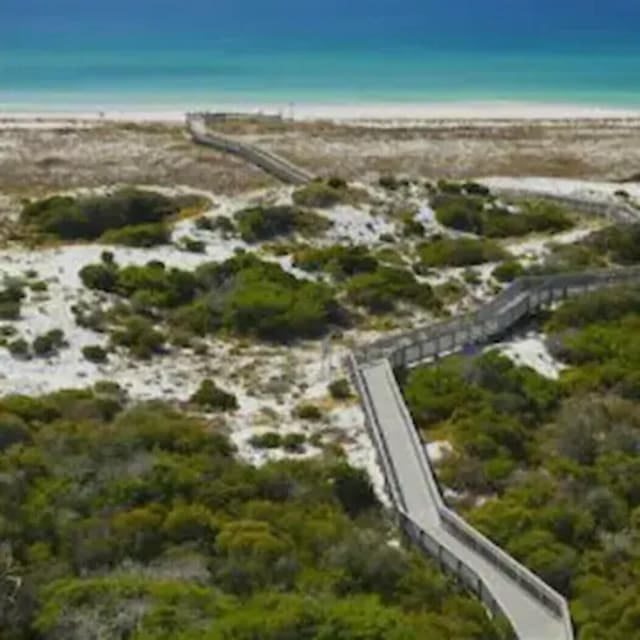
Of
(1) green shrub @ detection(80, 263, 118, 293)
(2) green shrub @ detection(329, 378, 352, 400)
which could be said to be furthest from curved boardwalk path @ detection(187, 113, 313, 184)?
(2) green shrub @ detection(329, 378, 352, 400)

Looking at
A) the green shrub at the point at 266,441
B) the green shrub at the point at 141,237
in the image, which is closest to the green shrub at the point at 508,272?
the green shrub at the point at 141,237

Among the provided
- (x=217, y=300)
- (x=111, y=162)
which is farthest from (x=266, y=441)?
(x=111, y=162)

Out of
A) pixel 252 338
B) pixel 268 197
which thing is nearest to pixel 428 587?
pixel 252 338

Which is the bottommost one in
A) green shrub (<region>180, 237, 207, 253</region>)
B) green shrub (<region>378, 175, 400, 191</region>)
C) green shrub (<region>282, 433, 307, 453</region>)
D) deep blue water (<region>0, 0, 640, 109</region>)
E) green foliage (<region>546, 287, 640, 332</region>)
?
green shrub (<region>282, 433, 307, 453</region>)

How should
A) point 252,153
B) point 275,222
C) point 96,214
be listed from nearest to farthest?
point 275,222
point 96,214
point 252,153

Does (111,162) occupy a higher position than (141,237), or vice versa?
(141,237)

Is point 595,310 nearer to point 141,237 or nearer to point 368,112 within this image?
point 141,237

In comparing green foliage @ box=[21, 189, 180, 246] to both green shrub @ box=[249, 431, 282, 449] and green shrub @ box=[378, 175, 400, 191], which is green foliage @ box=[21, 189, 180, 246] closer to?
green shrub @ box=[378, 175, 400, 191]
